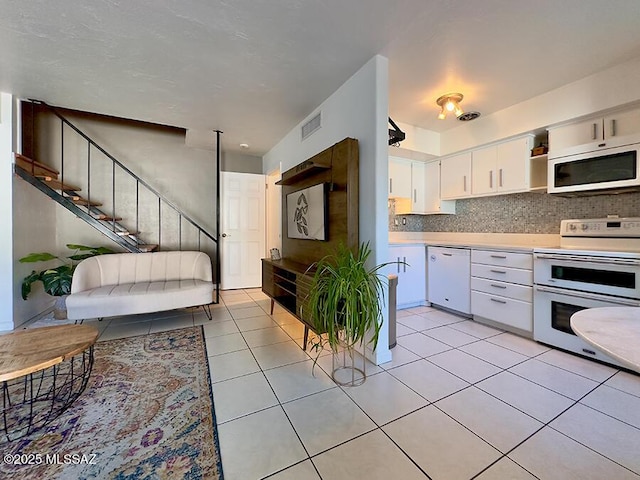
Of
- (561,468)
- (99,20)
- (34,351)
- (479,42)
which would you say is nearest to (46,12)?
(99,20)

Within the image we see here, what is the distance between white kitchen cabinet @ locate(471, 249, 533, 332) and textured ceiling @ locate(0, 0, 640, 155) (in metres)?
1.66

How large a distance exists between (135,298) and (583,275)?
4.15 metres

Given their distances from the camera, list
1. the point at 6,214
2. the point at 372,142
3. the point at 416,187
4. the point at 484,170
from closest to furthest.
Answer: the point at 372,142 < the point at 6,214 < the point at 484,170 < the point at 416,187

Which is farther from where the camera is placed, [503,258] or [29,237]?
[29,237]

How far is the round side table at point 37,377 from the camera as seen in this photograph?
54.6 inches

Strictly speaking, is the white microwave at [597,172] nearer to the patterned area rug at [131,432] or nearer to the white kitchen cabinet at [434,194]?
the white kitchen cabinet at [434,194]

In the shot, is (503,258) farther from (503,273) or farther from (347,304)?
(347,304)

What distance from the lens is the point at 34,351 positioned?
4.88ft

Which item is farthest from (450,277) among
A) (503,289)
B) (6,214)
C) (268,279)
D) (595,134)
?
(6,214)

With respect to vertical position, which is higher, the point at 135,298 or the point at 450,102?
the point at 450,102

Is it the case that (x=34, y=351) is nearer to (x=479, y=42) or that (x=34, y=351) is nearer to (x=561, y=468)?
(x=561, y=468)

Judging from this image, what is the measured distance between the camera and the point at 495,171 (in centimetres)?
319

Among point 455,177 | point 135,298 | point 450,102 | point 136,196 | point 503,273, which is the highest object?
point 450,102

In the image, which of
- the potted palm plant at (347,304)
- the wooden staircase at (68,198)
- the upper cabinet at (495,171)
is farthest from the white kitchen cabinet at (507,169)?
the wooden staircase at (68,198)
